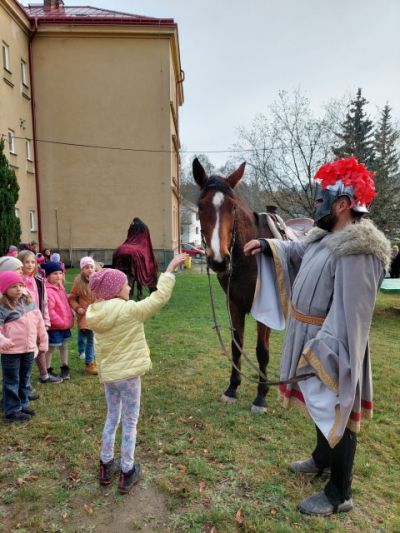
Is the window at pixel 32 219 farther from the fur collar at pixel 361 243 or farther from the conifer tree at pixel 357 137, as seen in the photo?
the fur collar at pixel 361 243

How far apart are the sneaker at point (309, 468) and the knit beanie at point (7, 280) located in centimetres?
300

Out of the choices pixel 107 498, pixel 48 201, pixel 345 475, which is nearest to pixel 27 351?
pixel 107 498

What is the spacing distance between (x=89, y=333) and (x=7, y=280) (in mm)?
1658

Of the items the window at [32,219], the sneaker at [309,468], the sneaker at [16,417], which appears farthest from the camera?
the window at [32,219]

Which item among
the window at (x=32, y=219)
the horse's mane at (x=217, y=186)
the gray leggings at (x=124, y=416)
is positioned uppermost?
the window at (x=32, y=219)

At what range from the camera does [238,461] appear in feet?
9.22

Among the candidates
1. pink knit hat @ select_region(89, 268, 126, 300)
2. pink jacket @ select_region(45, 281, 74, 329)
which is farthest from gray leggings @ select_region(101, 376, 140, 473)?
pink jacket @ select_region(45, 281, 74, 329)

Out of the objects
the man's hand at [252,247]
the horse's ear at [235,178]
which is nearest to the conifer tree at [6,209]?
the horse's ear at [235,178]

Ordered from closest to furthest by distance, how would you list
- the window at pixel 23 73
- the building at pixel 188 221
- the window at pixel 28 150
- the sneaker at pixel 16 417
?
the sneaker at pixel 16 417 < the window at pixel 23 73 < the window at pixel 28 150 < the building at pixel 188 221

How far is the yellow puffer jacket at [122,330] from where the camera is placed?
235cm

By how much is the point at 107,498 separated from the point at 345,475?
164cm

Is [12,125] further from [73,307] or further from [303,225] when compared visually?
[303,225]

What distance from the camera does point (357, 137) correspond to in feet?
40.2

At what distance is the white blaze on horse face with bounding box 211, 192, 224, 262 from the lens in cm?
289
